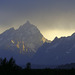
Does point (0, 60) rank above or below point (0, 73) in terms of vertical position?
above

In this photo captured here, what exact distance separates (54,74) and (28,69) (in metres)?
10.3

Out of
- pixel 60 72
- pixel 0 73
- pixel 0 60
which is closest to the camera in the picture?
pixel 0 73

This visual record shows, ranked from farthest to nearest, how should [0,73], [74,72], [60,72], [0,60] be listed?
[74,72]
[60,72]
[0,60]
[0,73]

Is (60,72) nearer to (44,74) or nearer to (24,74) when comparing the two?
(44,74)

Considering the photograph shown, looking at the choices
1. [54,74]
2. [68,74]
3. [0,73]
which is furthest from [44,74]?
[0,73]

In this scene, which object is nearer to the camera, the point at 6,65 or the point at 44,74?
the point at 6,65

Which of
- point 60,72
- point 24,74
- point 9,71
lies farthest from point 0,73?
point 60,72

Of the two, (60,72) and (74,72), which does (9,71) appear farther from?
(74,72)

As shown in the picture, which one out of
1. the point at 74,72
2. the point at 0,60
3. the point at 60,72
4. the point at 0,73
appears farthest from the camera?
the point at 74,72

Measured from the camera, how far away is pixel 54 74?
332ft

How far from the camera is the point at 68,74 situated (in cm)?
10869

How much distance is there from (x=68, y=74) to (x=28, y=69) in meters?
18.8

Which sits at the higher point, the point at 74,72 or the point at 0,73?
the point at 74,72

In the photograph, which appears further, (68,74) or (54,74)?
(68,74)
